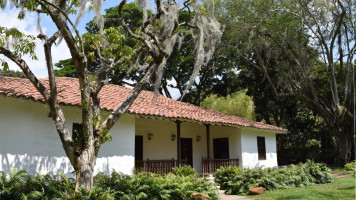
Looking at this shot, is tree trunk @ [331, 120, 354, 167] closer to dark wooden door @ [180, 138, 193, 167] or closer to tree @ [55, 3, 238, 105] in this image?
tree @ [55, 3, 238, 105]

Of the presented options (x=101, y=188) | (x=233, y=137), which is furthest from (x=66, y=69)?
(x=101, y=188)

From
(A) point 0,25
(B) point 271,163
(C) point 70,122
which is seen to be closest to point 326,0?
(B) point 271,163

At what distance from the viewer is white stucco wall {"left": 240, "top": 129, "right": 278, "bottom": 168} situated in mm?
13922

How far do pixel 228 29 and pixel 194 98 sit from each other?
8493 mm

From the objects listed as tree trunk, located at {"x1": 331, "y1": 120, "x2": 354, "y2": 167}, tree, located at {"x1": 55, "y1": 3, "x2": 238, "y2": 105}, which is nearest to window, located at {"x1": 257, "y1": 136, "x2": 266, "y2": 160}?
tree trunk, located at {"x1": 331, "y1": 120, "x2": 354, "y2": 167}

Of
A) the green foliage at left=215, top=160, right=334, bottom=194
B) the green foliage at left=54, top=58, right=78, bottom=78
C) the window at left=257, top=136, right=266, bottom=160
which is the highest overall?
the green foliage at left=54, top=58, right=78, bottom=78

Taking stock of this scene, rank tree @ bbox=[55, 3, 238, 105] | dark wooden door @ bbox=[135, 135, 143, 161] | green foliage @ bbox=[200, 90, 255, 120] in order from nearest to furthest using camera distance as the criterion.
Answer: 1. dark wooden door @ bbox=[135, 135, 143, 161]
2. tree @ bbox=[55, 3, 238, 105]
3. green foliage @ bbox=[200, 90, 255, 120]

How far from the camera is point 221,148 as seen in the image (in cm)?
1498

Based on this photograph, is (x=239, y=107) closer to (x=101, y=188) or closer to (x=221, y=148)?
(x=221, y=148)

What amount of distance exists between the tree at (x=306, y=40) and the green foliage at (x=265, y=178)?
5559mm

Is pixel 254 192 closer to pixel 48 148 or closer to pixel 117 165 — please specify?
pixel 117 165

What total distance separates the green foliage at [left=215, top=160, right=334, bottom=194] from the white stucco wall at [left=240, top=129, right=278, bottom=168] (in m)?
2.04

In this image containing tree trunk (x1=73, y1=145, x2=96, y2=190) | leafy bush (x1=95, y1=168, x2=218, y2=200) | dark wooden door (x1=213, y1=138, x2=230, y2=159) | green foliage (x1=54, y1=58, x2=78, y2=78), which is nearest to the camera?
tree trunk (x1=73, y1=145, x2=96, y2=190)

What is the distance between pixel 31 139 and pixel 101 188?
8.77 ft
